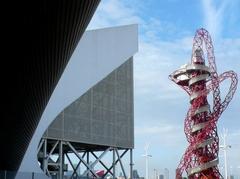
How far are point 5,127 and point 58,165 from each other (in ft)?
115

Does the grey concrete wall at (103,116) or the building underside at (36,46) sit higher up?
the grey concrete wall at (103,116)

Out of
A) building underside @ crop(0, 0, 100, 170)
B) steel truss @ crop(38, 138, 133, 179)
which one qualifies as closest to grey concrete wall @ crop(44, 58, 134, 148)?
steel truss @ crop(38, 138, 133, 179)

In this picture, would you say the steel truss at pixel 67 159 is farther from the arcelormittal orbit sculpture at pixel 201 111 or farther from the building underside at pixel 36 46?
the building underside at pixel 36 46

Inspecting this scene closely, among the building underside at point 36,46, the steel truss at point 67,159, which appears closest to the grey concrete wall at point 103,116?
the steel truss at point 67,159

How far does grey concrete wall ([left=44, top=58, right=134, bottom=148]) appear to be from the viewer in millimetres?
56031

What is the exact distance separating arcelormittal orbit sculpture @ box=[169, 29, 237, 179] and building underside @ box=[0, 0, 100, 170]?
32.7 meters

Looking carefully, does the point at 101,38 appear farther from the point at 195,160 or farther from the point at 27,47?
the point at 27,47

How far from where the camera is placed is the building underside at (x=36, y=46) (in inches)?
404

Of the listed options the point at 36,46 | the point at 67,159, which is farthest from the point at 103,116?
the point at 36,46

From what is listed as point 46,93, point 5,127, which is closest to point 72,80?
point 5,127

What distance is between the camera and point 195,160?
52.2 metres

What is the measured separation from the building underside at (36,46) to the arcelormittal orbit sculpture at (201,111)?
3272cm

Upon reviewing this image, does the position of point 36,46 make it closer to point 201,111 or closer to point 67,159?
point 201,111

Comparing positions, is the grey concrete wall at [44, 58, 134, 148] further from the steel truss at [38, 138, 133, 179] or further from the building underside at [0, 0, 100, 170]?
the building underside at [0, 0, 100, 170]
